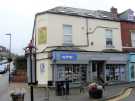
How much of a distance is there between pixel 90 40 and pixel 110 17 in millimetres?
4225

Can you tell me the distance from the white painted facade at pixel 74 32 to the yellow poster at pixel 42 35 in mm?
297

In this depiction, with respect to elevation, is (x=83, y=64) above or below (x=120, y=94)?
above

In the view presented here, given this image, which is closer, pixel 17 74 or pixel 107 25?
pixel 107 25

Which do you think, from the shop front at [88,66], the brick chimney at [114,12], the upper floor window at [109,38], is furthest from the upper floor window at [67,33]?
the brick chimney at [114,12]

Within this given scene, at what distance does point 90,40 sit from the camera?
113 feet

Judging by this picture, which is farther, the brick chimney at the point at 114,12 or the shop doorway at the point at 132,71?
the brick chimney at the point at 114,12

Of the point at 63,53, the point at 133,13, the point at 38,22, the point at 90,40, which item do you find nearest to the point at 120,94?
the point at 63,53

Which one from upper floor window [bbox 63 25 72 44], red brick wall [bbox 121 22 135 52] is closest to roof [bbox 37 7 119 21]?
red brick wall [bbox 121 22 135 52]

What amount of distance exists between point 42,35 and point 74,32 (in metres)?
3.01

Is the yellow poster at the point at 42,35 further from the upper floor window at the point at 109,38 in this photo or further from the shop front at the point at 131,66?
the shop front at the point at 131,66

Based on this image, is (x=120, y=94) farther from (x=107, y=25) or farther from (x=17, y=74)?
(x=17, y=74)

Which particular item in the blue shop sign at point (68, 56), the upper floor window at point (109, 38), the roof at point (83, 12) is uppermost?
the roof at point (83, 12)

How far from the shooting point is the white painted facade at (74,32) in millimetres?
32344

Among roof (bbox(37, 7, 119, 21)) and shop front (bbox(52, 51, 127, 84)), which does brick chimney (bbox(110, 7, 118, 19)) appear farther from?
shop front (bbox(52, 51, 127, 84))
